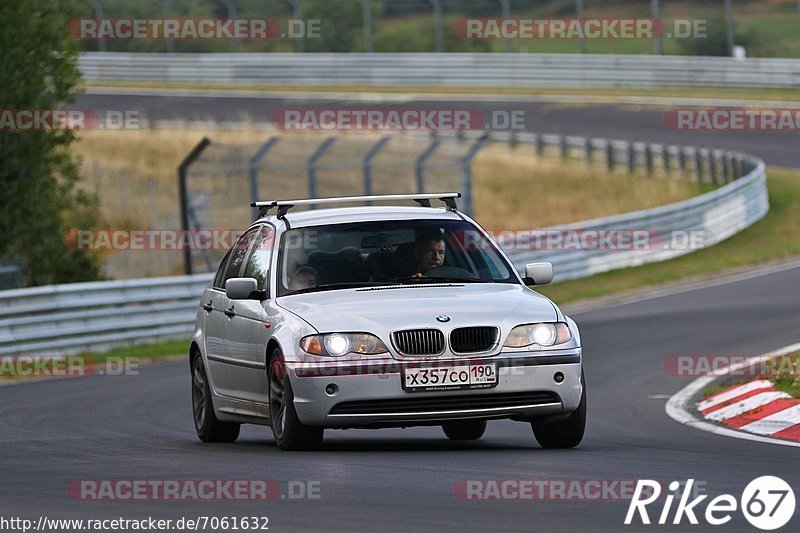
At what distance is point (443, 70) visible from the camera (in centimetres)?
5181

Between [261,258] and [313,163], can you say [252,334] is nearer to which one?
[261,258]

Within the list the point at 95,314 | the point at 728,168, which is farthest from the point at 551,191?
the point at 95,314

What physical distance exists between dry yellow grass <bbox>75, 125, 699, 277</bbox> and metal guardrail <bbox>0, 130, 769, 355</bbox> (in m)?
0.80

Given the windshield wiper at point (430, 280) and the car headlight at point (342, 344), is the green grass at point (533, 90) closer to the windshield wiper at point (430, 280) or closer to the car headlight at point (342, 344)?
the windshield wiper at point (430, 280)

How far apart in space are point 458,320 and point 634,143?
102 ft

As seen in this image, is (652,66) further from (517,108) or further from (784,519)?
(784,519)

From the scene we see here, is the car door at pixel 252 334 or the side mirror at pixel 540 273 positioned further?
the side mirror at pixel 540 273

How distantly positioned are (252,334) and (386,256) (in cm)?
97

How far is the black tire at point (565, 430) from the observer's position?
978cm

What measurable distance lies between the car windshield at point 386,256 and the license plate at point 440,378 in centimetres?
107

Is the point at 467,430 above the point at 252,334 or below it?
below

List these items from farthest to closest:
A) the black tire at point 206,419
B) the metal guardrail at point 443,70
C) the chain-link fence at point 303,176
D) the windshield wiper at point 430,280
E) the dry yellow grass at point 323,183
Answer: the metal guardrail at point 443,70
the dry yellow grass at point 323,183
the chain-link fence at point 303,176
the black tire at point 206,419
the windshield wiper at point 430,280

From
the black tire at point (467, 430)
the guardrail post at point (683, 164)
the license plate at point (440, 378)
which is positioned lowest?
the guardrail post at point (683, 164)

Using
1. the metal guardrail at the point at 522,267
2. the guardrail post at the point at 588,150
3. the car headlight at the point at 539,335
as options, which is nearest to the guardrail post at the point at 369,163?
the metal guardrail at the point at 522,267
